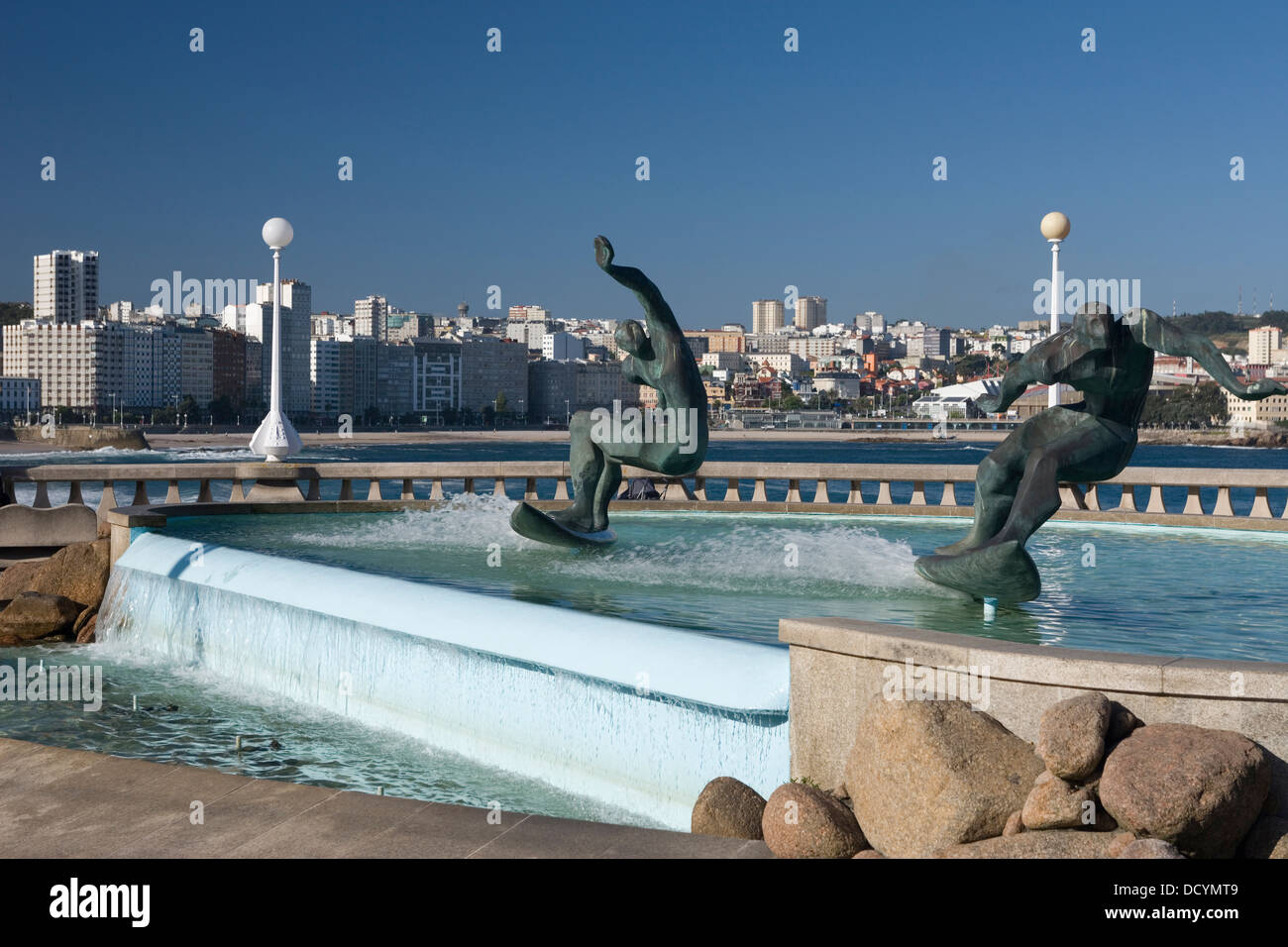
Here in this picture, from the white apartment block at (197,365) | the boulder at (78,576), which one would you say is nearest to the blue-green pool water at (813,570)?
the boulder at (78,576)

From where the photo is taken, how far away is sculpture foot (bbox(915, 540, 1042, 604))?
28.9 feet

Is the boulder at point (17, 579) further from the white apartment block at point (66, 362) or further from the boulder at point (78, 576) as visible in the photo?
the white apartment block at point (66, 362)

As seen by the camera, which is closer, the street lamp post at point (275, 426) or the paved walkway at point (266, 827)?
the paved walkway at point (266, 827)

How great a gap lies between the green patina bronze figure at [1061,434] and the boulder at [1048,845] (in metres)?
4.17

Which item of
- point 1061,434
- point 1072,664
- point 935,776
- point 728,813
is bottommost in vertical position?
point 728,813

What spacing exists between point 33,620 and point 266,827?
8425mm

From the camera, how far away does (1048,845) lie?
4.71m

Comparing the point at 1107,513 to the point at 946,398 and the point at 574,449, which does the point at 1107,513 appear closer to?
the point at 574,449

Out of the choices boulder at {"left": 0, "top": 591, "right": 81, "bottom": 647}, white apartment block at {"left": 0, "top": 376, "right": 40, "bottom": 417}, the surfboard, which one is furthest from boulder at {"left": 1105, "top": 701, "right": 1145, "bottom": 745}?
white apartment block at {"left": 0, "top": 376, "right": 40, "bottom": 417}

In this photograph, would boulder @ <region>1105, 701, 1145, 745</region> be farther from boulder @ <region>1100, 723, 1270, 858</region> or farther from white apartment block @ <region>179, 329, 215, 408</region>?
white apartment block @ <region>179, 329, 215, 408</region>

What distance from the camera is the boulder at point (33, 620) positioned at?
1257 cm

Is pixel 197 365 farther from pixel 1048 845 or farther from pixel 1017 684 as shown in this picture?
pixel 1048 845

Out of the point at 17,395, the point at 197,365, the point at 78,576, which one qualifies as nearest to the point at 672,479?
the point at 78,576

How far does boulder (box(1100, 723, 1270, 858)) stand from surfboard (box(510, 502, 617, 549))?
332 inches
